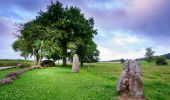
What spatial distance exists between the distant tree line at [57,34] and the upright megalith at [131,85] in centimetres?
5139

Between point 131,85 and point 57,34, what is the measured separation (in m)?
54.1

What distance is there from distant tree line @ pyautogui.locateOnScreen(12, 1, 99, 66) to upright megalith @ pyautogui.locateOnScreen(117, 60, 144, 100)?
5139 centimetres

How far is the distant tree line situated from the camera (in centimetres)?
7819

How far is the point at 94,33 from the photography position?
86.6m

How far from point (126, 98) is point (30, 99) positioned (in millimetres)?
8282

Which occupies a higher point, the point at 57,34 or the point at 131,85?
the point at 57,34

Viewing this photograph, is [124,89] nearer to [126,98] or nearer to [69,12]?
[126,98]

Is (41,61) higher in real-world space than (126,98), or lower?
higher

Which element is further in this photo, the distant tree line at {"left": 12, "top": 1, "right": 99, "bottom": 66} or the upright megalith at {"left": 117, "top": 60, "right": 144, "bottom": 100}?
the distant tree line at {"left": 12, "top": 1, "right": 99, "bottom": 66}

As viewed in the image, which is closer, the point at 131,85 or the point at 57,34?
the point at 131,85

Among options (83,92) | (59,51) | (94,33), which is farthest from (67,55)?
(83,92)

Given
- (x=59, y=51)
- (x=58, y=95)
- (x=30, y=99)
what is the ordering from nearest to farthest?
(x=30, y=99) → (x=58, y=95) → (x=59, y=51)

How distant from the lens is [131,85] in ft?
82.7

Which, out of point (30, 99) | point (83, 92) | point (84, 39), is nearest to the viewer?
point (30, 99)
